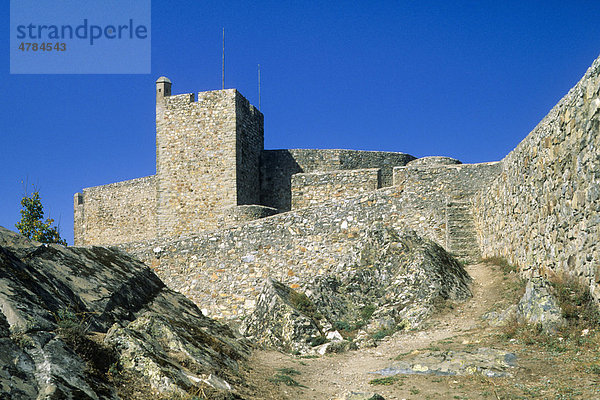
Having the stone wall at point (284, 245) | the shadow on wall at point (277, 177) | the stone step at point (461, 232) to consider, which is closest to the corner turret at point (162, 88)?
the shadow on wall at point (277, 177)

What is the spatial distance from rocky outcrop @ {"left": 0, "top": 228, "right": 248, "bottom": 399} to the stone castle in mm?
5738

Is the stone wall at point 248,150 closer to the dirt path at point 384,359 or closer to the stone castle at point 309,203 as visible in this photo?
the stone castle at point 309,203

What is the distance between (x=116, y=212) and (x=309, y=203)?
14334 mm

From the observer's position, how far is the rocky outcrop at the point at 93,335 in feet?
12.6

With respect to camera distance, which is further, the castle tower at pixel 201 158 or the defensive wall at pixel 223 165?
the castle tower at pixel 201 158

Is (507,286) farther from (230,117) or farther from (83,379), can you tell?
(230,117)

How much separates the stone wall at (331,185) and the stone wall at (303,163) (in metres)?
2.14

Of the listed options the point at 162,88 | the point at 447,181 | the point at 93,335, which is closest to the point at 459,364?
the point at 93,335

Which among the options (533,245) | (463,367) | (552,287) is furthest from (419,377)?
(533,245)

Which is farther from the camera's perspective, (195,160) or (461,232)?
(195,160)

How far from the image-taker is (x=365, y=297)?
1209 cm

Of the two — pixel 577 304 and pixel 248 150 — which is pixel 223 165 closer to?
pixel 248 150

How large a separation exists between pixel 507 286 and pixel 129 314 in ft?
26.2

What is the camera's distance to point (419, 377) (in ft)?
23.2
